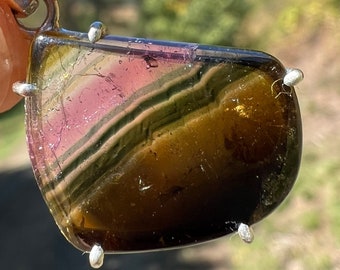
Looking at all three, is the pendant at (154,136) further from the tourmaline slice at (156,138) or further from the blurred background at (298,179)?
the blurred background at (298,179)

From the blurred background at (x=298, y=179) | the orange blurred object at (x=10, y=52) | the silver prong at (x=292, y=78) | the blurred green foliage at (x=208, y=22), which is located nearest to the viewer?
the silver prong at (x=292, y=78)

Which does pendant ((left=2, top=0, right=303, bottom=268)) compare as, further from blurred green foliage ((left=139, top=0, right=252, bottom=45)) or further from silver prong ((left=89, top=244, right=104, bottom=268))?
blurred green foliage ((left=139, top=0, right=252, bottom=45))

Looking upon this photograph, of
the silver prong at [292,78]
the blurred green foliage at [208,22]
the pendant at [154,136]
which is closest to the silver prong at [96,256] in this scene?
the pendant at [154,136]

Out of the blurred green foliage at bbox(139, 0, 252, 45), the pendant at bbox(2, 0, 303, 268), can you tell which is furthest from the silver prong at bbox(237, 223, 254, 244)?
the blurred green foliage at bbox(139, 0, 252, 45)

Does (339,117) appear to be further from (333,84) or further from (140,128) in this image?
(140,128)

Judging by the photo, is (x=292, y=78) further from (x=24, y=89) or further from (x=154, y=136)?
(x=24, y=89)

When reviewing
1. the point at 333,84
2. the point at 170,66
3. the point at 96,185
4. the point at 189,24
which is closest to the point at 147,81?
the point at 170,66
